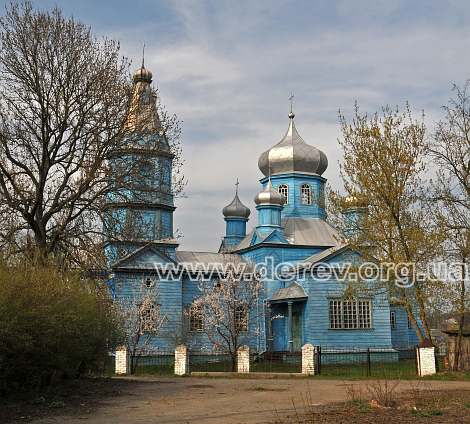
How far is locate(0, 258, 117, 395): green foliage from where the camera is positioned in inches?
383

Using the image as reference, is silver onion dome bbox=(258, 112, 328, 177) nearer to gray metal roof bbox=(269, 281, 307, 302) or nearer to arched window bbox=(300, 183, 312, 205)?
arched window bbox=(300, 183, 312, 205)

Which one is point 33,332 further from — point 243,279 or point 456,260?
point 243,279

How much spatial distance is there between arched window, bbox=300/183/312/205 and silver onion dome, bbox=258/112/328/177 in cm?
91

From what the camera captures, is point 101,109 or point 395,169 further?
point 395,169

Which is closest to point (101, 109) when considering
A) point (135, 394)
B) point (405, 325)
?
point (135, 394)

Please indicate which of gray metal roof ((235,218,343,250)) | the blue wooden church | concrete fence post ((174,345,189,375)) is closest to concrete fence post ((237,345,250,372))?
concrete fence post ((174,345,189,375))

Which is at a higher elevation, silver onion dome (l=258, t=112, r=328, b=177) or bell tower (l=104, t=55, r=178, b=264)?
silver onion dome (l=258, t=112, r=328, b=177)

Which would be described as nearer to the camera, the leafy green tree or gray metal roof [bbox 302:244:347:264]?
the leafy green tree

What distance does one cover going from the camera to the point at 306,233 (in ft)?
107

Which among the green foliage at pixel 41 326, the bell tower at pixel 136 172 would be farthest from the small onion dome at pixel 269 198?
the green foliage at pixel 41 326

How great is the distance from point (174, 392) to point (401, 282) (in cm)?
799

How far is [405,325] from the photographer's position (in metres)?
32.3

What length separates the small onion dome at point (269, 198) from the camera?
31.7 metres

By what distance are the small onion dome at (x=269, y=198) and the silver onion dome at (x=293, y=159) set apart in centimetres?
305
